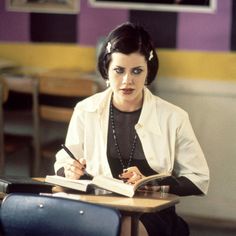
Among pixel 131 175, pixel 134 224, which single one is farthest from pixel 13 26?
pixel 134 224

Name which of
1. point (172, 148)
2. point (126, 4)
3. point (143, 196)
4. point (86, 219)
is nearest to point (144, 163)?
point (172, 148)

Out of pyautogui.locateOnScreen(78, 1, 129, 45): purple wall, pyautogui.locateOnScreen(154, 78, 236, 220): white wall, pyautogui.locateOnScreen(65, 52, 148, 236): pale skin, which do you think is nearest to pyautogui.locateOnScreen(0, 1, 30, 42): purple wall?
pyautogui.locateOnScreen(78, 1, 129, 45): purple wall

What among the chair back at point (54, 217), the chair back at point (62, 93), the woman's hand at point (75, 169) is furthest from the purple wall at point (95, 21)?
the chair back at point (54, 217)

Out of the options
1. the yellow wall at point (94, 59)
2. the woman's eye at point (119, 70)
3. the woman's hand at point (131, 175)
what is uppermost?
the woman's eye at point (119, 70)

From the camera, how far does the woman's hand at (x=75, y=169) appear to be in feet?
8.34

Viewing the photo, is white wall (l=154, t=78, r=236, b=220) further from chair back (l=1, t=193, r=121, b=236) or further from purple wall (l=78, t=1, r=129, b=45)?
chair back (l=1, t=193, r=121, b=236)

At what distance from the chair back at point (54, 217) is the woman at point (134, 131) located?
43 centimetres

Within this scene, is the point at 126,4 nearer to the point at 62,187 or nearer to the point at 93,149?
the point at 93,149

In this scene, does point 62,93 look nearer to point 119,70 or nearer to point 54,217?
point 119,70

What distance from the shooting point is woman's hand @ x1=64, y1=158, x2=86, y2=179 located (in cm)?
254

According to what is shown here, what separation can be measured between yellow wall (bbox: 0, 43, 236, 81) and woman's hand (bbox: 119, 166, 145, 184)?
1.93 m

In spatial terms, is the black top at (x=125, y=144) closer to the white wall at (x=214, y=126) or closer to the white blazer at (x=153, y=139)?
the white blazer at (x=153, y=139)

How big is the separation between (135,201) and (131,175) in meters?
0.23

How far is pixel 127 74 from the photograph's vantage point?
8.80 feet
